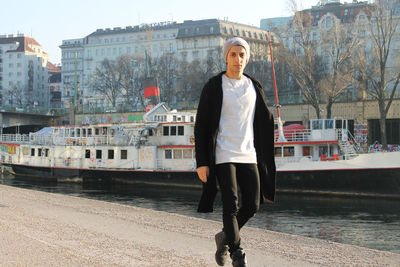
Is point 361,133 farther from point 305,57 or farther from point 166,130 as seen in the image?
point 166,130

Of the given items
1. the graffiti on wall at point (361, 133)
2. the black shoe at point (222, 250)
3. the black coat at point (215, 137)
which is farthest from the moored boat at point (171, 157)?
the black shoe at point (222, 250)

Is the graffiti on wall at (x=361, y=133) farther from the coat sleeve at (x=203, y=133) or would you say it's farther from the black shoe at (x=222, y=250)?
the coat sleeve at (x=203, y=133)

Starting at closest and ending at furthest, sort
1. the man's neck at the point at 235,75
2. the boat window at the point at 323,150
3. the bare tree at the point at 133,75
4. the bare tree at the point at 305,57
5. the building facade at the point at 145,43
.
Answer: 1. the man's neck at the point at 235,75
2. the boat window at the point at 323,150
3. the bare tree at the point at 305,57
4. the bare tree at the point at 133,75
5. the building facade at the point at 145,43

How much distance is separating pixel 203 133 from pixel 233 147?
1.04 ft

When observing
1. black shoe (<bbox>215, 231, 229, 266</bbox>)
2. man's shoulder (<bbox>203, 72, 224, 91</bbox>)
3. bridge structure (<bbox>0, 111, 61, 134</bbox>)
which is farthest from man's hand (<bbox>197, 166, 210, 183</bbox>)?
bridge structure (<bbox>0, 111, 61, 134</bbox>)

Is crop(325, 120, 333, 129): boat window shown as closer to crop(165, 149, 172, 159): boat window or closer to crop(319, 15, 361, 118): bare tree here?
crop(165, 149, 172, 159): boat window

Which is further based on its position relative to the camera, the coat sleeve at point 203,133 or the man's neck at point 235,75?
the man's neck at point 235,75

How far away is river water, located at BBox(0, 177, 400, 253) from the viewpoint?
16281 mm

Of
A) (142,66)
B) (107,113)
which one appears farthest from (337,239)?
(142,66)

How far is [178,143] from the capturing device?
31500 mm

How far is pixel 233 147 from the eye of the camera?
5.24m

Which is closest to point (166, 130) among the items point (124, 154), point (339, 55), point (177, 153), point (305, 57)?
point (177, 153)

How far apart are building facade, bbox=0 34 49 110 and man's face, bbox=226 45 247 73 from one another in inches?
4694

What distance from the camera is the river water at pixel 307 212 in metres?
16.3
